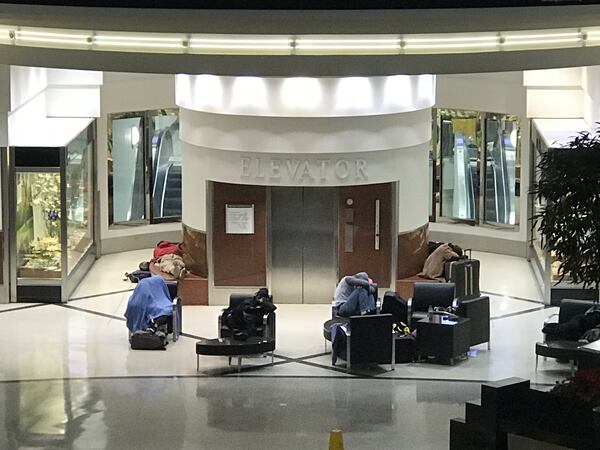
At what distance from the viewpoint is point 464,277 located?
68.0 ft

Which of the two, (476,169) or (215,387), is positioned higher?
(476,169)

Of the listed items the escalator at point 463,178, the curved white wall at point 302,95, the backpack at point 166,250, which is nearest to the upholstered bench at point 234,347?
the curved white wall at point 302,95

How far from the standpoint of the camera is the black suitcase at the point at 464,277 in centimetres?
2053

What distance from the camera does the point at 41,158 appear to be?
2033 centimetres

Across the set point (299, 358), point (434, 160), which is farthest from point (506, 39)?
point (434, 160)

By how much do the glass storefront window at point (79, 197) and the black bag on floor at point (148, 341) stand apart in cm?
327

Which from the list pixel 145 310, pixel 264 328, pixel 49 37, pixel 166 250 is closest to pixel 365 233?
pixel 166 250

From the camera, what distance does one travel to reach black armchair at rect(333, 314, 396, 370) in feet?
55.6

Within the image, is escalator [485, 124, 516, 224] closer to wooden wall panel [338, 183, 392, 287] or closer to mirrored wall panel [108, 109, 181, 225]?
wooden wall panel [338, 183, 392, 287]

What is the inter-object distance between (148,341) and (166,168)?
7566mm

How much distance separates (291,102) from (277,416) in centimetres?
597

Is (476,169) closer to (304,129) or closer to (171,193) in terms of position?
(171,193)

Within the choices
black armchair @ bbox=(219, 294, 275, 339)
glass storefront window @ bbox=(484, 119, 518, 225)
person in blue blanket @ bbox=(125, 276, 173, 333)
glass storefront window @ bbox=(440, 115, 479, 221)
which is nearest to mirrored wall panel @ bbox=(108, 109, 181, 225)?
glass storefront window @ bbox=(440, 115, 479, 221)

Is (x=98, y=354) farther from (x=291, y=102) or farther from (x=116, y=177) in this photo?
(x=116, y=177)
